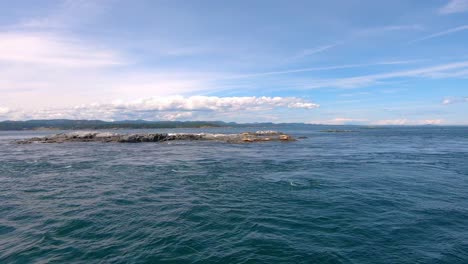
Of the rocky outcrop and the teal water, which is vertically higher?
the rocky outcrop

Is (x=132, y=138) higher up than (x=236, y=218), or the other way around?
(x=132, y=138)

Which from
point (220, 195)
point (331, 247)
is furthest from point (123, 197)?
point (331, 247)

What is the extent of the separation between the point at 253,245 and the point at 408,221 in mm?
8877

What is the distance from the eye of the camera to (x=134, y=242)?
1343cm

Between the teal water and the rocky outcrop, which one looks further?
the rocky outcrop

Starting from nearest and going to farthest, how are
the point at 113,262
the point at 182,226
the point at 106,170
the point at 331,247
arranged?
the point at 113,262
the point at 331,247
the point at 182,226
the point at 106,170

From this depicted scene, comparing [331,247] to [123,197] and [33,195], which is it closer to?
[123,197]

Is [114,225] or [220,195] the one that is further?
[220,195]

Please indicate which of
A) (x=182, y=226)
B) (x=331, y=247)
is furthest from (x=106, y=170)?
(x=331, y=247)

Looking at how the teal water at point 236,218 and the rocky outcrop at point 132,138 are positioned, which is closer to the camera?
the teal water at point 236,218

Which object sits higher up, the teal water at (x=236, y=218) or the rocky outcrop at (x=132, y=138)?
the rocky outcrop at (x=132, y=138)

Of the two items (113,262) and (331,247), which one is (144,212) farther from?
(331,247)

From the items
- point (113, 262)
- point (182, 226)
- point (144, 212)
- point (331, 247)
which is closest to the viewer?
point (113, 262)

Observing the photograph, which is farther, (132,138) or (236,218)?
(132,138)
